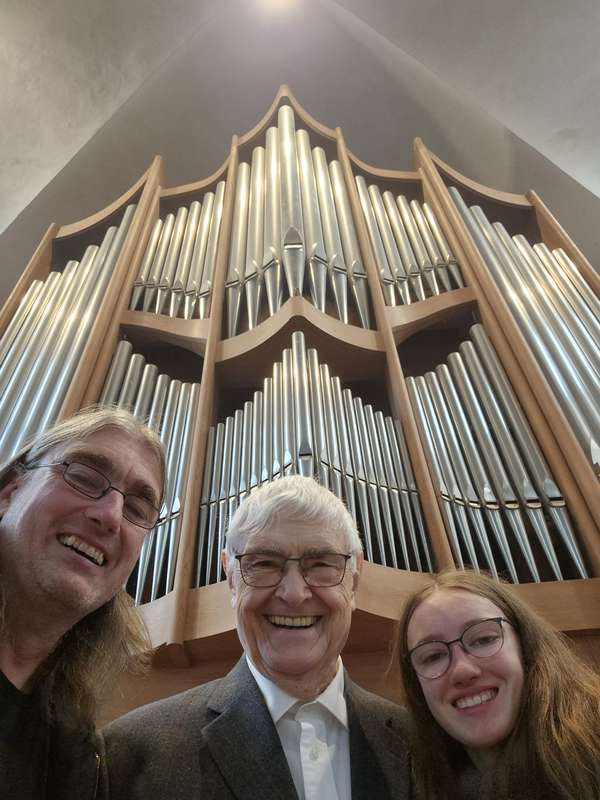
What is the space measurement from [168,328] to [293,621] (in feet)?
9.63


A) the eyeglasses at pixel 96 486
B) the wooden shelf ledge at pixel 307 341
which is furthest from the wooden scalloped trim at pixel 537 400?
the eyeglasses at pixel 96 486

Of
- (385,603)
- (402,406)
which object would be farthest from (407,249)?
(385,603)

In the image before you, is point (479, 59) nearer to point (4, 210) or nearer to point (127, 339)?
point (4, 210)

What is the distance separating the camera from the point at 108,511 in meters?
1.45

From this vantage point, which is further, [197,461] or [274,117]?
[274,117]

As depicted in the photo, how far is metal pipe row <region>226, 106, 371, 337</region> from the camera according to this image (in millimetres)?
4113

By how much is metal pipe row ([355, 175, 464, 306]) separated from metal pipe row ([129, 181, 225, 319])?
1.30 m

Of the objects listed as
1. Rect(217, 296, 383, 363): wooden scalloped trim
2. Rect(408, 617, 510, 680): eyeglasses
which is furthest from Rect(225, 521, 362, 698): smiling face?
Rect(217, 296, 383, 363): wooden scalloped trim

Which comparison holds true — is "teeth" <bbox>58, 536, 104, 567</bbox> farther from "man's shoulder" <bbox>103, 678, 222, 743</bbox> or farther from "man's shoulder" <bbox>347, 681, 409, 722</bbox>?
"man's shoulder" <bbox>347, 681, 409, 722</bbox>

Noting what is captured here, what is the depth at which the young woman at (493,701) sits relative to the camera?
1.29 m

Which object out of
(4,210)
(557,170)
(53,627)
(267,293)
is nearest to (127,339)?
(267,293)

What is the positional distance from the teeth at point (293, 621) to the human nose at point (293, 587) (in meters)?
0.05

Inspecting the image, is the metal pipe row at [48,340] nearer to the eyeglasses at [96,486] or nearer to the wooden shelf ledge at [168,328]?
the wooden shelf ledge at [168,328]

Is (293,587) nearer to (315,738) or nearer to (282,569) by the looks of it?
(282,569)
